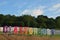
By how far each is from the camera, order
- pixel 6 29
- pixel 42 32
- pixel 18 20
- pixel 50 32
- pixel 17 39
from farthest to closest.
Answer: pixel 18 20 < pixel 50 32 < pixel 42 32 < pixel 6 29 < pixel 17 39

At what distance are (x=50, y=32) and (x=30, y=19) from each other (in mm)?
65873

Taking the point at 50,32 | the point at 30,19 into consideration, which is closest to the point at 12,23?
the point at 30,19

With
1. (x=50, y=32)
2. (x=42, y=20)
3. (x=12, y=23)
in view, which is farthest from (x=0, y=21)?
(x=50, y=32)

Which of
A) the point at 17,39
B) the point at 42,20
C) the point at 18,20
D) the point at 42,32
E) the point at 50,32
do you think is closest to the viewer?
the point at 17,39

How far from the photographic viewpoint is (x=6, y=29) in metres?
57.1

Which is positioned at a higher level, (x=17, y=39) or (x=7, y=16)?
(x=7, y=16)

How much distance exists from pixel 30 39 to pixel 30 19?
9538 cm

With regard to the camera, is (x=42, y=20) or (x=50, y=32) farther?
(x=42, y=20)

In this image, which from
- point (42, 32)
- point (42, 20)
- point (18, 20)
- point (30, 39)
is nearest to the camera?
point (30, 39)

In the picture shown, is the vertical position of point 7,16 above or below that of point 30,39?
above

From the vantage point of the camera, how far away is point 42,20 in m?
141

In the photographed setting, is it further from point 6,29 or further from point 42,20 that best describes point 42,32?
point 42,20

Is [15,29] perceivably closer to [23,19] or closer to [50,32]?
[50,32]

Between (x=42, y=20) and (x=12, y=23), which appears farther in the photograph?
(x=42, y=20)
